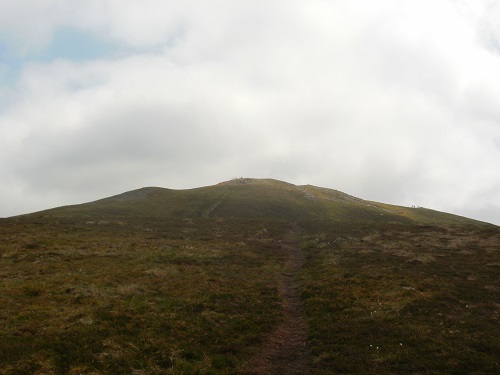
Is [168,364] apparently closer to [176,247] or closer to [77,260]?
[77,260]

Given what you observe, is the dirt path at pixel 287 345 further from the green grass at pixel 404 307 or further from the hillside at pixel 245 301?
the green grass at pixel 404 307

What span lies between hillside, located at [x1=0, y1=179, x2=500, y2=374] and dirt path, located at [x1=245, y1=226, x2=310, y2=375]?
0.40ft

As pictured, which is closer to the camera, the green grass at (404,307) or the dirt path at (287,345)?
the dirt path at (287,345)

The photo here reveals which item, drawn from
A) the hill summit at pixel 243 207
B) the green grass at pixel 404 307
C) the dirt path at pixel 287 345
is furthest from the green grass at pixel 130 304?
the hill summit at pixel 243 207

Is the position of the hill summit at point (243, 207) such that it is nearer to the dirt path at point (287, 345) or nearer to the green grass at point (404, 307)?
the green grass at point (404, 307)

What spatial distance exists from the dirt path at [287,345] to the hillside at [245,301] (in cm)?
12

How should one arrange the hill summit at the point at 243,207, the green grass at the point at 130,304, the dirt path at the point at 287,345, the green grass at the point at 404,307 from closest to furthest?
the green grass at the point at 130,304, the dirt path at the point at 287,345, the green grass at the point at 404,307, the hill summit at the point at 243,207

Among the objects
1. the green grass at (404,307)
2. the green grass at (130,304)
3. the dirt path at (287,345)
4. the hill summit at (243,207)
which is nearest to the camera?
the green grass at (130,304)

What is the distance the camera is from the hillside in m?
20.4

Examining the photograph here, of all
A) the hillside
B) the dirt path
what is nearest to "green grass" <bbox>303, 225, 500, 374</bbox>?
the hillside

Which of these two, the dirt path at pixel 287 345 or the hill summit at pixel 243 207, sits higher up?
the hill summit at pixel 243 207

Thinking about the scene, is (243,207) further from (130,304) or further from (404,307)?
(404,307)

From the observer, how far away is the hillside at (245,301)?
20.4 meters

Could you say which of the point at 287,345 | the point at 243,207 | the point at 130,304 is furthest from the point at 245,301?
the point at 243,207
